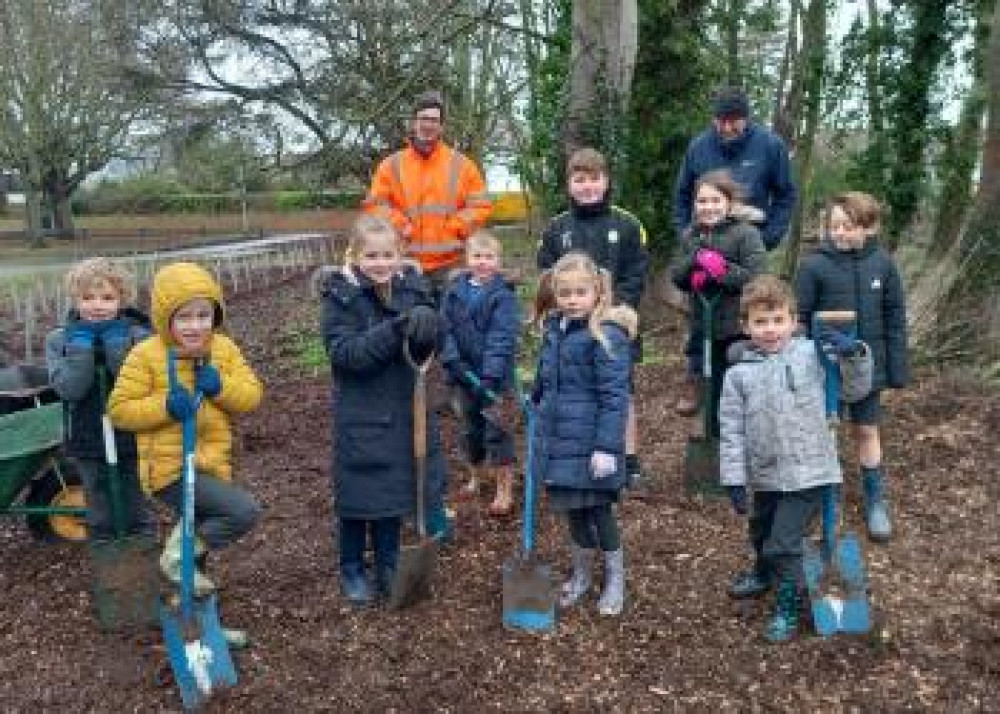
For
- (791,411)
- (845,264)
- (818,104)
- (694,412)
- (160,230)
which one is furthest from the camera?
(160,230)

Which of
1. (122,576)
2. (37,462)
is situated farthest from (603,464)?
(37,462)

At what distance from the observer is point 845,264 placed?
4688 millimetres

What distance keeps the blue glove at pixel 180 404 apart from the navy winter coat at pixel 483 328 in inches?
60.1

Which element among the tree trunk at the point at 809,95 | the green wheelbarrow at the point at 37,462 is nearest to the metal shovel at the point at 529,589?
the green wheelbarrow at the point at 37,462

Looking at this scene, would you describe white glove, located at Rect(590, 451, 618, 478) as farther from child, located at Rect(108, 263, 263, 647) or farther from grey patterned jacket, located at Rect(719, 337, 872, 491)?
child, located at Rect(108, 263, 263, 647)

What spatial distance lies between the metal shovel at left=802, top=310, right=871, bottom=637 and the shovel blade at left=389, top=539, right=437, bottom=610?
57.1 inches

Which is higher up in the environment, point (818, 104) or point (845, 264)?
point (818, 104)

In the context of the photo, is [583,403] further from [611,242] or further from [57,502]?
[57,502]

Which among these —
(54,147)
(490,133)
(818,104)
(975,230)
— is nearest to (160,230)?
(54,147)

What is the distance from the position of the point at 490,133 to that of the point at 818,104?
867 cm

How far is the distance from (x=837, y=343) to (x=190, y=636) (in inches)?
100

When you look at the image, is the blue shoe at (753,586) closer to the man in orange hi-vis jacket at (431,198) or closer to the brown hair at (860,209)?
the brown hair at (860,209)

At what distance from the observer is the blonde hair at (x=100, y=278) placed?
13.6 ft

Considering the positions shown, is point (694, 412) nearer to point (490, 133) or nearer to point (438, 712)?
point (438, 712)
